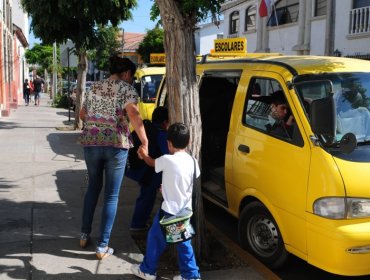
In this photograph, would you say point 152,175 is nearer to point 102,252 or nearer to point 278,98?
point 102,252

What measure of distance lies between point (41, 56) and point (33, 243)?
4754 centimetres

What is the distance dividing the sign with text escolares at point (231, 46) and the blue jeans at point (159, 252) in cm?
399

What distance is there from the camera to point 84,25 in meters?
13.3

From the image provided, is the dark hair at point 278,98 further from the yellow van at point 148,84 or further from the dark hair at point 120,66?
the yellow van at point 148,84

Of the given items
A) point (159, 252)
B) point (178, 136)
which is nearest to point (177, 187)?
point (178, 136)

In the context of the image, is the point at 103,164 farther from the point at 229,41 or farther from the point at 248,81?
the point at 229,41

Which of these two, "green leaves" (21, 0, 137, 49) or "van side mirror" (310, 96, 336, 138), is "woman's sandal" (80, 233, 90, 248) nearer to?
"van side mirror" (310, 96, 336, 138)

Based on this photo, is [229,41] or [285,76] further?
[229,41]

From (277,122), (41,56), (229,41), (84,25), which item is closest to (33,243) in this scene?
(277,122)

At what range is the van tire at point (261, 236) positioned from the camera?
4.23 meters

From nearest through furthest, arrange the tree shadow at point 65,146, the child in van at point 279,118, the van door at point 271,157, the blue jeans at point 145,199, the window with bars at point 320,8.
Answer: the van door at point 271,157 < the child in van at point 279,118 < the blue jeans at point 145,199 < the tree shadow at point 65,146 < the window with bars at point 320,8

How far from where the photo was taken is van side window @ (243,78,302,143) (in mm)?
4234

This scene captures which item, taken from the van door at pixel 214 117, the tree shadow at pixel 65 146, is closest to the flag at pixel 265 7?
the tree shadow at pixel 65 146

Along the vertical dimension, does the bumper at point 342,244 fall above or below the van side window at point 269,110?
below
